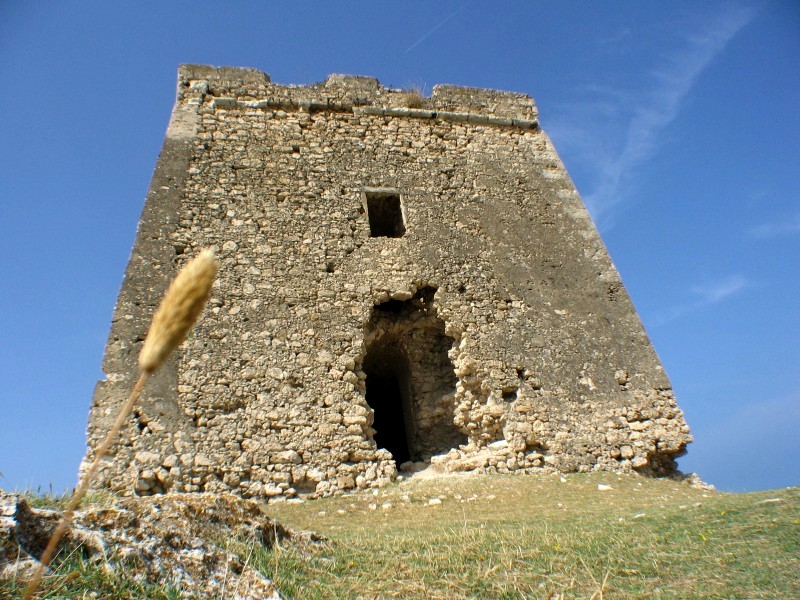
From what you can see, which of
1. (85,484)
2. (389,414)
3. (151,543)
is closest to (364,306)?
(389,414)

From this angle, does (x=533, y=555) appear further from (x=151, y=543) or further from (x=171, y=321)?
(x=171, y=321)

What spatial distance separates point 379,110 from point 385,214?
1823 millimetres

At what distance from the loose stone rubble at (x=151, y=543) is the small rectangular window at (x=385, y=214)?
19.5 ft

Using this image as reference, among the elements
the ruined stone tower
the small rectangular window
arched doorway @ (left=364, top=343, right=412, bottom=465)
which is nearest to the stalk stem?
the ruined stone tower

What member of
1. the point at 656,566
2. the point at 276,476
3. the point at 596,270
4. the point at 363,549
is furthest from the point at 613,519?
the point at 596,270

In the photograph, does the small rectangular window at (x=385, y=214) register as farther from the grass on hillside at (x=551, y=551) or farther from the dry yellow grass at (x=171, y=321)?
the dry yellow grass at (x=171, y=321)

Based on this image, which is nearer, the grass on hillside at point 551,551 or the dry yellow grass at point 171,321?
the dry yellow grass at point 171,321

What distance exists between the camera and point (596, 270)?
8.27 metres

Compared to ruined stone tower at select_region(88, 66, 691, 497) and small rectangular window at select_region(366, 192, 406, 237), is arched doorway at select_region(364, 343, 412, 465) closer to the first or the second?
ruined stone tower at select_region(88, 66, 691, 497)

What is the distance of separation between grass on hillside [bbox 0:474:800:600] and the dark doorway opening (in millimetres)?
4545

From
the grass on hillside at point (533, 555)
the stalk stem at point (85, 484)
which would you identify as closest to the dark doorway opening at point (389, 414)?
the grass on hillside at point (533, 555)

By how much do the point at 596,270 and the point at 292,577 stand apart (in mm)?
6973

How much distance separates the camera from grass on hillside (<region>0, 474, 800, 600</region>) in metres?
2.51

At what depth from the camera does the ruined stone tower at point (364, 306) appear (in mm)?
6039
